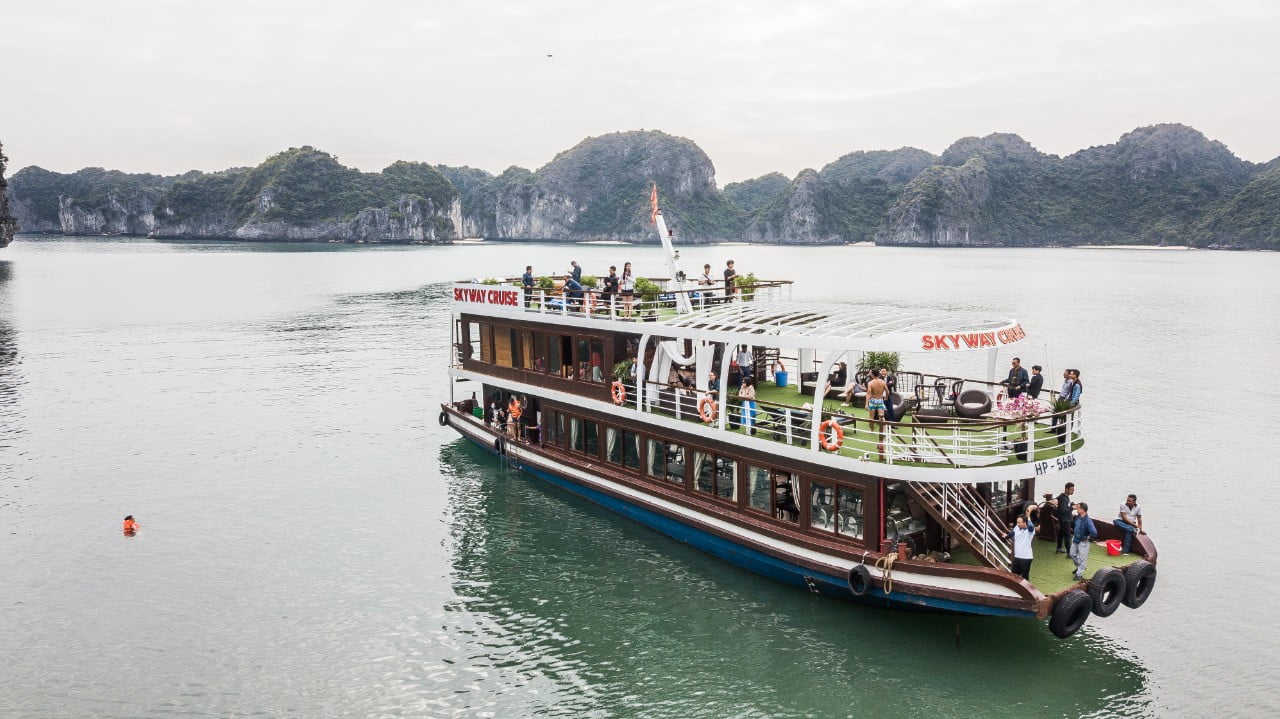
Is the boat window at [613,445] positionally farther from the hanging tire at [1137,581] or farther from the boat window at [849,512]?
the hanging tire at [1137,581]

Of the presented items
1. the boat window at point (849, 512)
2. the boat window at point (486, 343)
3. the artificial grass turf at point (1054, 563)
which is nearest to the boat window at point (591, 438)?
the boat window at point (486, 343)

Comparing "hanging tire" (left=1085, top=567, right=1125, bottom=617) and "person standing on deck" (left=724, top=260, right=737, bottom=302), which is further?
"person standing on deck" (left=724, top=260, right=737, bottom=302)

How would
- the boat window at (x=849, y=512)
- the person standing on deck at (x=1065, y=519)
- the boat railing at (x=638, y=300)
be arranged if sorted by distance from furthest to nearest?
the boat railing at (x=638, y=300), the boat window at (x=849, y=512), the person standing on deck at (x=1065, y=519)

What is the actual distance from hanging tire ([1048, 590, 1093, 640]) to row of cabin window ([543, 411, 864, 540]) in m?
3.94

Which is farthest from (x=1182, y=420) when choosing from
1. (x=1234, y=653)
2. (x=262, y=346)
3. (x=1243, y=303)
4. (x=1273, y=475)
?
(x=1243, y=303)

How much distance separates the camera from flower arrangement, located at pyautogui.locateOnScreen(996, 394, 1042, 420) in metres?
18.3

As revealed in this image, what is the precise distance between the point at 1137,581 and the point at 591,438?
575 inches

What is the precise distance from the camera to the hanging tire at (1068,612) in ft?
53.0

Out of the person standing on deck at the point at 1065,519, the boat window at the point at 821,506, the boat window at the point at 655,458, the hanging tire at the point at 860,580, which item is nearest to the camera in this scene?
the hanging tire at the point at 860,580

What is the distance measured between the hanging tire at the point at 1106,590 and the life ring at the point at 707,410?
8.64m

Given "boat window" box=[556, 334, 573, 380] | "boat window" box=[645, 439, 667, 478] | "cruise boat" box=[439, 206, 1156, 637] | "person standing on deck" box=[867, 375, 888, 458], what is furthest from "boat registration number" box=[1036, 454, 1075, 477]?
"boat window" box=[556, 334, 573, 380]

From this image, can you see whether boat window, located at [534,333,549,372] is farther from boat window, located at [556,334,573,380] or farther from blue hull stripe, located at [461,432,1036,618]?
blue hull stripe, located at [461,432,1036,618]

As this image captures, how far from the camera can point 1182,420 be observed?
40.4 meters

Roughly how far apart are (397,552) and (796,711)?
505 inches
